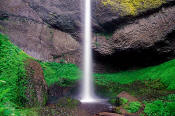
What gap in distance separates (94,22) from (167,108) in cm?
868

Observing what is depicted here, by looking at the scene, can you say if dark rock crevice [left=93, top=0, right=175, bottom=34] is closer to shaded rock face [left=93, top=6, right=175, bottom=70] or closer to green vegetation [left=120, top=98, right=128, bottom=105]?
shaded rock face [left=93, top=6, right=175, bottom=70]

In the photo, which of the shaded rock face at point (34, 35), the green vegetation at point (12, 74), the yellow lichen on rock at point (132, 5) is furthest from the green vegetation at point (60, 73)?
the yellow lichen on rock at point (132, 5)

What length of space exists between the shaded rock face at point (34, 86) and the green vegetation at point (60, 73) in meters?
3.15

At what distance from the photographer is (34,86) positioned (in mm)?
6457

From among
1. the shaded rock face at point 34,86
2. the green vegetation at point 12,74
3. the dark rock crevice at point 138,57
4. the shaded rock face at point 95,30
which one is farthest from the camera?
the dark rock crevice at point 138,57

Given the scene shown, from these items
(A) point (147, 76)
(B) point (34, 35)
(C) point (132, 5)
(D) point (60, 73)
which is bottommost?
(A) point (147, 76)

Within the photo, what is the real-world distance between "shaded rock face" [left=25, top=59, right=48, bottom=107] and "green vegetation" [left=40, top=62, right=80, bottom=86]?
3.15m

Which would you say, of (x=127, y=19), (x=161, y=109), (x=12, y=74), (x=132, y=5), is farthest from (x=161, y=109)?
(x=132, y=5)

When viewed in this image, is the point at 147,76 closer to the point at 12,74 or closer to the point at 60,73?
the point at 60,73

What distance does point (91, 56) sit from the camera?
1288 cm

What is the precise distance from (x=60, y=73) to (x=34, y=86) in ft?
16.3

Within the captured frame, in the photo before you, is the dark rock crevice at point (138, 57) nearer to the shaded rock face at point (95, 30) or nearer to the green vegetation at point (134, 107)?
the shaded rock face at point (95, 30)

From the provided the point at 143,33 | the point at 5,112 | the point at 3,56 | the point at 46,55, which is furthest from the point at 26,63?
the point at 143,33

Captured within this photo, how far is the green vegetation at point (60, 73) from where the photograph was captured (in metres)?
10.7
